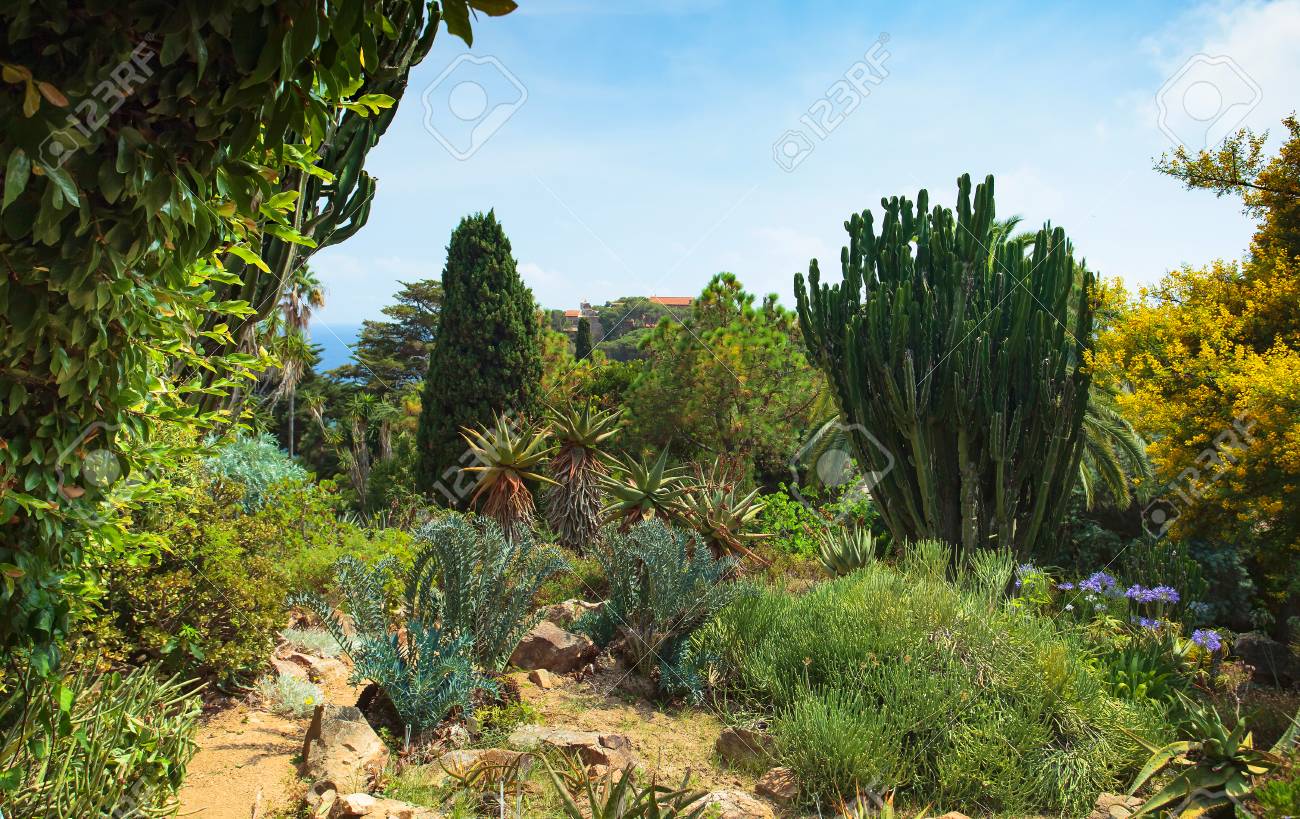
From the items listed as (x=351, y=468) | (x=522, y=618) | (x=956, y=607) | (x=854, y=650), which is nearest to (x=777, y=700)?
(x=854, y=650)

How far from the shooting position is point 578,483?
1021cm

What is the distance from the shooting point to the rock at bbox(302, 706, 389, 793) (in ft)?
12.7

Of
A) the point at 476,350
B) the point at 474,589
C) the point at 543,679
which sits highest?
the point at 476,350

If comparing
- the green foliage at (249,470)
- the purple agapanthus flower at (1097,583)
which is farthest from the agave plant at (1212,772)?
the green foliage at (249,470)

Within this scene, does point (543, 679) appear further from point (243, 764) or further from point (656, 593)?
point (243, 764)

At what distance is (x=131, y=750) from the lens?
280cm

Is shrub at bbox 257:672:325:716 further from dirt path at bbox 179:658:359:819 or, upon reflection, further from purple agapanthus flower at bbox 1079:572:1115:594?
purple agapanthus flower at bbox 1079:572:1115:594

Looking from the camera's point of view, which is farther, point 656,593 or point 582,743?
point 656,593

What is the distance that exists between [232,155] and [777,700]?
4641mm

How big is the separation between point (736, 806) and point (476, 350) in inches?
387

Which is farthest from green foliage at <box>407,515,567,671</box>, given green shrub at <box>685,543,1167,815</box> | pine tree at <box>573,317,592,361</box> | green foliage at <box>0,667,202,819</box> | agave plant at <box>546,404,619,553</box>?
pine tree at <box>573,317,592,361</box>

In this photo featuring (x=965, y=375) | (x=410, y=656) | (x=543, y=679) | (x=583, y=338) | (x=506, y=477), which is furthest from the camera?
(x=583, y=338)

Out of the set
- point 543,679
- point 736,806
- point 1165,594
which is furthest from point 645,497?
point 736,806

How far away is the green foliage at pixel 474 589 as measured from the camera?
514 centimetres
